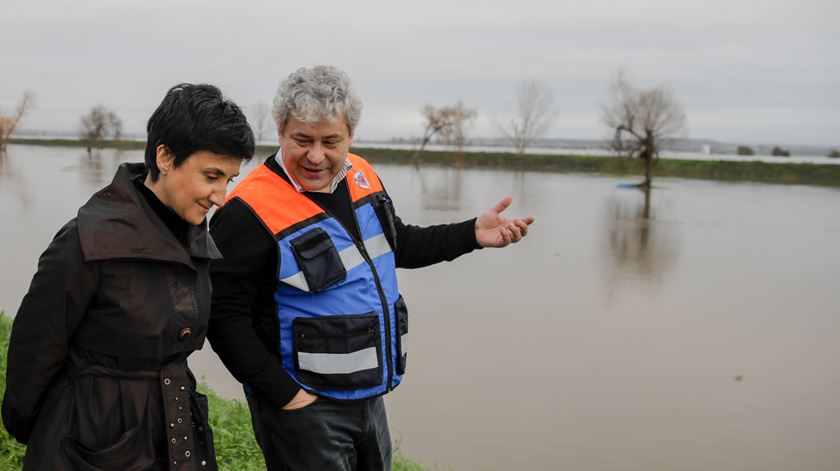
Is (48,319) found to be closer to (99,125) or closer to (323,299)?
(323,299)

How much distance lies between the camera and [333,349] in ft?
7.62

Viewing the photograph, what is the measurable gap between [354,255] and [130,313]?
29.3 inches

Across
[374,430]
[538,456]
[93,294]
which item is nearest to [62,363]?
[93,294]

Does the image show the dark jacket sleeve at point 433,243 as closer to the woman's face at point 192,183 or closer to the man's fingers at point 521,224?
the man's fingers at point 521,224

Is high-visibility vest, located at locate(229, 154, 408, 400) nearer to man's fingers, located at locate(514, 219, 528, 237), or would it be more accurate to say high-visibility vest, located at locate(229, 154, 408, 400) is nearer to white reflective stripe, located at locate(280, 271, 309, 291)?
white reflective stripe, located at locate(280, 271, 309, 291)

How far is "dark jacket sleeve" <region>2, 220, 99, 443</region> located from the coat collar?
0.04 metres

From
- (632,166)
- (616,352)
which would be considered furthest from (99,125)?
(616,352)

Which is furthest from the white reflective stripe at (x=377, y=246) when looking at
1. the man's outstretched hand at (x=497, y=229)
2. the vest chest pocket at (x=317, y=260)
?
the man's outstretched hand at (x=497, y=229)

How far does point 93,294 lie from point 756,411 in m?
5.72

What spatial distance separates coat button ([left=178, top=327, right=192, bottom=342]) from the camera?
76.8 inches

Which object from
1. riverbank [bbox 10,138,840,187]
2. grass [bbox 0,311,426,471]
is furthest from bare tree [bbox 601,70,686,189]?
grass [bbox 0,311,426,471]

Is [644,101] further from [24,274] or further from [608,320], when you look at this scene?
[24,274]

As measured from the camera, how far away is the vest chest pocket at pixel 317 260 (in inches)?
89.7

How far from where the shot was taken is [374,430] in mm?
2492
